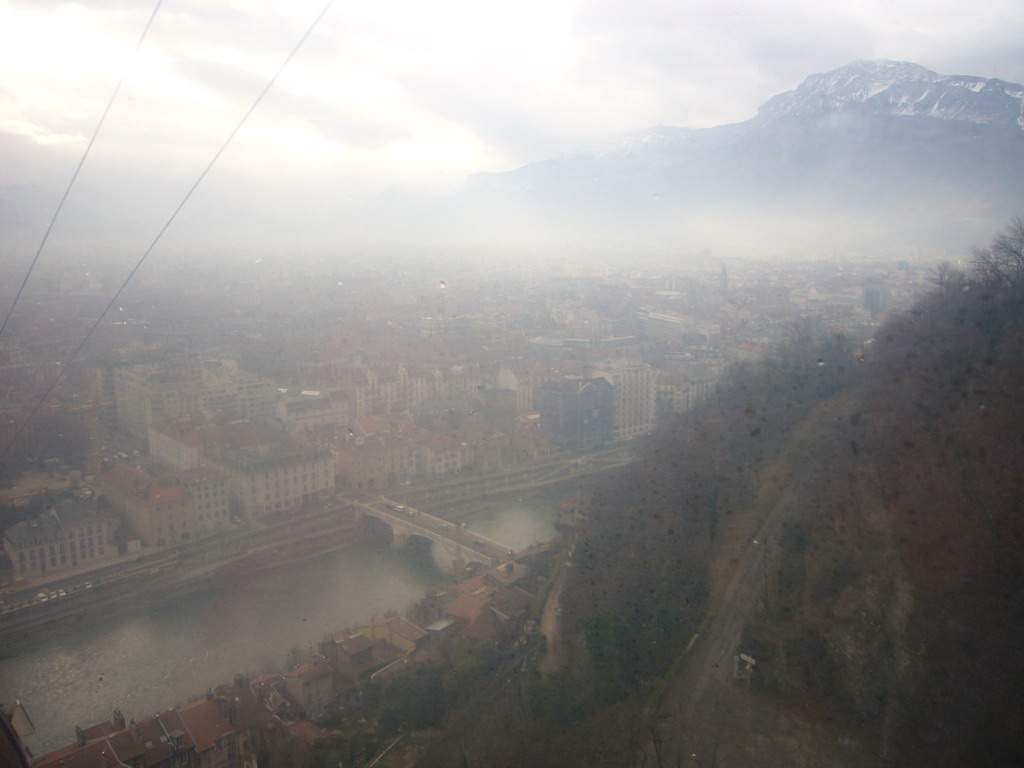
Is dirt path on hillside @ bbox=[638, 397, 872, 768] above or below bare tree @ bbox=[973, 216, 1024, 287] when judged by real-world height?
below

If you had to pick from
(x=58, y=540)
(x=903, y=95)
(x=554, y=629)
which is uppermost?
(x=903, y=95)

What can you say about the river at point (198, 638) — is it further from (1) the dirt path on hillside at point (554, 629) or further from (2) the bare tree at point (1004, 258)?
(2) the bare tree at point (1004, 258)

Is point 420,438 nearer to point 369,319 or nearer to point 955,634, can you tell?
point 369,319

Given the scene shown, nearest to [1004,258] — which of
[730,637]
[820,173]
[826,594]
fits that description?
[820,173]

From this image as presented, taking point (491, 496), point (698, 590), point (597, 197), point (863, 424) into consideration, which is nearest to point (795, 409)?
point (863, 424)

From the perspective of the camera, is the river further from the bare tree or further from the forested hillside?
the bare tree

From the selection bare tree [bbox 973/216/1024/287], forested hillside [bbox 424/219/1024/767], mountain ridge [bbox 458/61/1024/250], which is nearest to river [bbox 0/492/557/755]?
forested hillside [bbox 424/219/1024/767]

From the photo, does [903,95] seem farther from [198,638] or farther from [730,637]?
[198,638]
